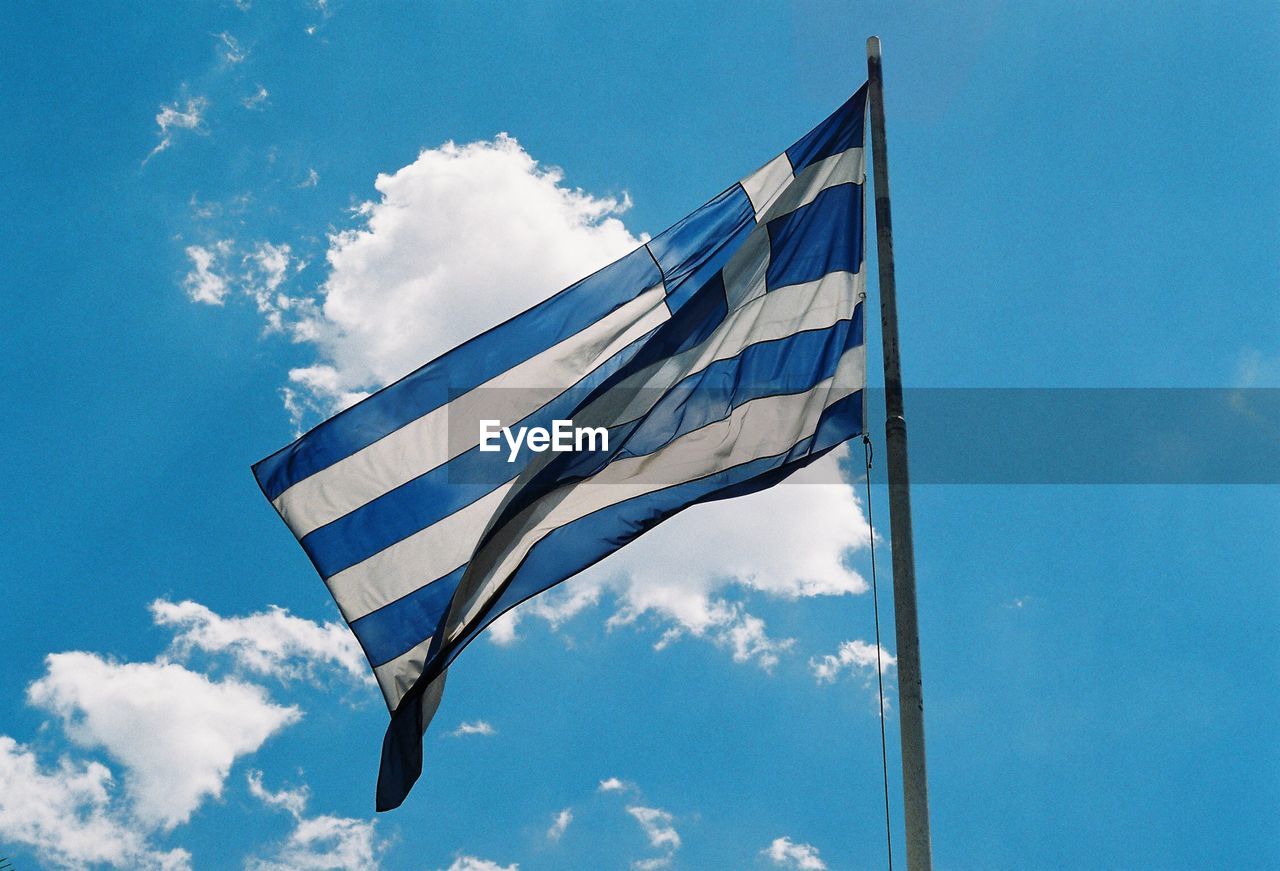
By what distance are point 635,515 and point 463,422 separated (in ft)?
7.56

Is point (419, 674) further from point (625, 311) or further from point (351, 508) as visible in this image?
point (625, 311)

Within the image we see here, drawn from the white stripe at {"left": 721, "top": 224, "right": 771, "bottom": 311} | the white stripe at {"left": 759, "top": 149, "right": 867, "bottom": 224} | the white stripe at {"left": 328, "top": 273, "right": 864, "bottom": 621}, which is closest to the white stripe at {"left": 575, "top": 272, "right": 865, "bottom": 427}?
the white stripe at {"left": 328, "top": 273, "right": 864, "bottom": 621}

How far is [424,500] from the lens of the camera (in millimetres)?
12812

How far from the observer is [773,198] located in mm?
12766

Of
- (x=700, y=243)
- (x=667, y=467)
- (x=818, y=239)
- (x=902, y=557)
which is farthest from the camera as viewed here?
(x=700, y=243)

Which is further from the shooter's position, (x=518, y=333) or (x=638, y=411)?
(x=518, y=333)

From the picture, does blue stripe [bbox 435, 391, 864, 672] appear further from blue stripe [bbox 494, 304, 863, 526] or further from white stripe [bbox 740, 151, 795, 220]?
white stripe [bbox 740, 151, 795, 220]

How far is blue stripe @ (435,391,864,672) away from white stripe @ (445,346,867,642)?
7cm

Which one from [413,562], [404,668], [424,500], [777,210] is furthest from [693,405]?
[404,668]

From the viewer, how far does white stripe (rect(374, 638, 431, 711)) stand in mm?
11898

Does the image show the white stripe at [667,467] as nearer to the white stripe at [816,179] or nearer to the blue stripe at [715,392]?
the blue stripe at [715,392]

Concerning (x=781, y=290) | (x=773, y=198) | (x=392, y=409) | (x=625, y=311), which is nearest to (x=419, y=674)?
(x=392, y=409)

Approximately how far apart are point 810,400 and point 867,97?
3213 mm

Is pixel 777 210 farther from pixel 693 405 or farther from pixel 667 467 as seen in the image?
pixel 667 467
